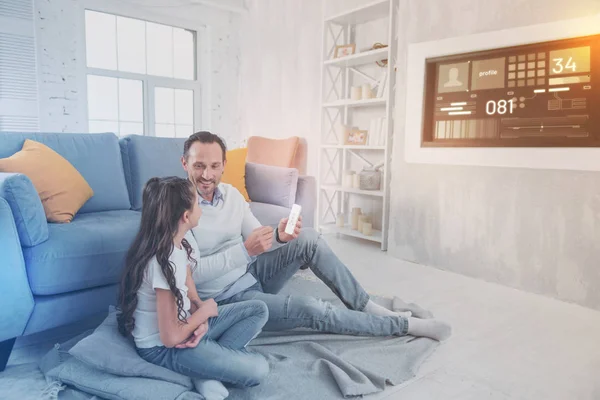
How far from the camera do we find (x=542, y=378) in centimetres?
169

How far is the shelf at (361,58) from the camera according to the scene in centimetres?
379

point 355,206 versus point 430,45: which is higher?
point 430,45

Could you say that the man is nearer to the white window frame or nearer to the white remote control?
the white remote control

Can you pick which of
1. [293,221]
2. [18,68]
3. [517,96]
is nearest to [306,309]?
[293,221]

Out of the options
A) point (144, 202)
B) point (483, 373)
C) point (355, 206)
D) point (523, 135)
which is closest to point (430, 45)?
point (523, 135)

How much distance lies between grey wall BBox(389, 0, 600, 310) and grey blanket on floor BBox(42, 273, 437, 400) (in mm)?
1126

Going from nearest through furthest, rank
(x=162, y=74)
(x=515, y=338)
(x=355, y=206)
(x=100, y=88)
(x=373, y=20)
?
(x=515, y=338) < (x=373, y=20) < (x=355, y=206) < (x=100, y=88) < (x=162, y=74)

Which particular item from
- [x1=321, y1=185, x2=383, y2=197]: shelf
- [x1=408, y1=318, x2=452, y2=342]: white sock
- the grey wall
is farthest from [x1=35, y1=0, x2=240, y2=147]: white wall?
[x1=408, y1=318, x2=452, y2=342]: white sock

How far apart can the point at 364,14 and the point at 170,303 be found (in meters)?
3.36

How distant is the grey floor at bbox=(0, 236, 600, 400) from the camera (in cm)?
161

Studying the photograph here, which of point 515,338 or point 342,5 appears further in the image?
point 342,5

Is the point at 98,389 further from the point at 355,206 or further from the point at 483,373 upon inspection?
the point at 355,206

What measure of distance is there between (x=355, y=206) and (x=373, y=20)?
1671 millimetres

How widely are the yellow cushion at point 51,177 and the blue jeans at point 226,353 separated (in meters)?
1.01
